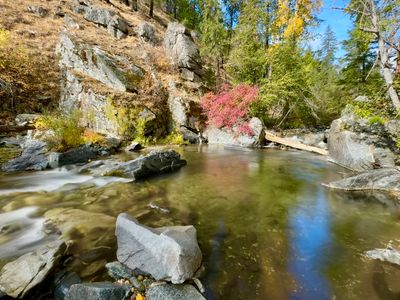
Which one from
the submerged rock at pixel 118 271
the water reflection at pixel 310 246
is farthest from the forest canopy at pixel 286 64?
the submerged rock at pixel 118 271

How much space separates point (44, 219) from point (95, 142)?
7.22 meters

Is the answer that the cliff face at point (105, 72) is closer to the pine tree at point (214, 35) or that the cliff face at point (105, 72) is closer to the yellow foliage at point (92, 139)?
the yellow foliage at point (92, 139)

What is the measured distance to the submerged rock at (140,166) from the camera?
7.74 meters

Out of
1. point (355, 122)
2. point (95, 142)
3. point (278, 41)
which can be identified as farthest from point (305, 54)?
point (95, 142)

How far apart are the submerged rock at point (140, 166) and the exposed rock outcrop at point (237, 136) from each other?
24.7 feet

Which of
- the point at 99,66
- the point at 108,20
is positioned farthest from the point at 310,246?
the point at 108,20

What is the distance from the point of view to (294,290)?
2980 mm

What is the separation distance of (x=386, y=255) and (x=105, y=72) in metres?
16.5

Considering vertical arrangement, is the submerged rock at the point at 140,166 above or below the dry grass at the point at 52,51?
below

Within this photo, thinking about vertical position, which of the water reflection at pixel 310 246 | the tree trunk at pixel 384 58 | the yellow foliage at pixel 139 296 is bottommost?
the yellow foliage at pixel 139 296

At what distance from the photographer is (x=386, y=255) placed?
3.62 m

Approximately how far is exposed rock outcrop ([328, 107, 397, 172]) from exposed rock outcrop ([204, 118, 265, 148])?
5.40 m

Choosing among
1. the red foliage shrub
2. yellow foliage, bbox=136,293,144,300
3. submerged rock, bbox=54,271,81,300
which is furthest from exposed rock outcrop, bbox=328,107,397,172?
submerged rock, bbox=54,271,81,300

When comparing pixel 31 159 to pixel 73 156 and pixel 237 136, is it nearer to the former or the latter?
pixel 73 156
